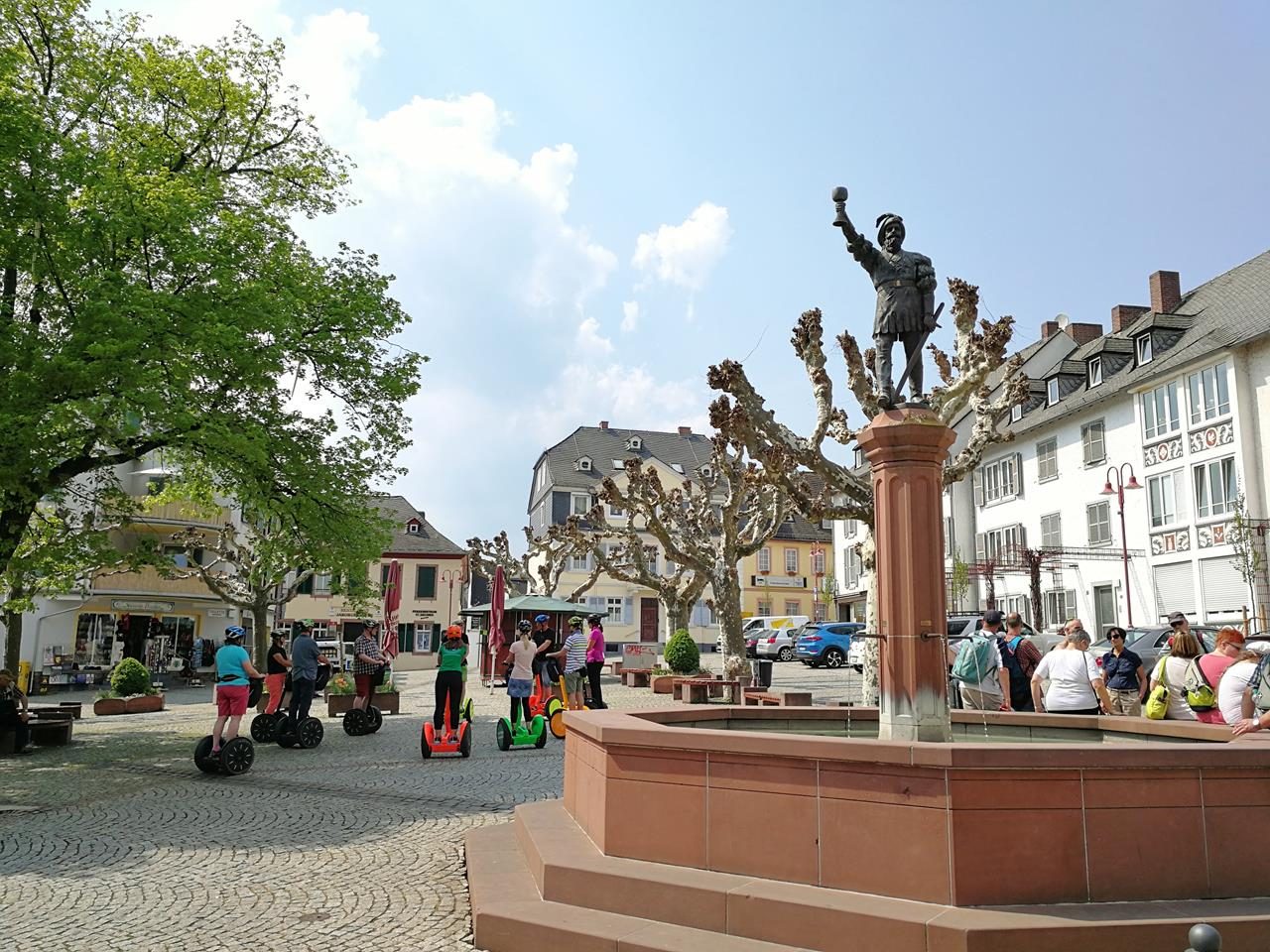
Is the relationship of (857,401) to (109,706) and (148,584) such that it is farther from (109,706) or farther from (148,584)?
(148,584)

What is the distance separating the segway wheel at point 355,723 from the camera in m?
16.7

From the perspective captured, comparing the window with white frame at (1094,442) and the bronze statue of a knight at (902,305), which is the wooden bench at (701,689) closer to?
the bronze statue of a knight at (902,305)

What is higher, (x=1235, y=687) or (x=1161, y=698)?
(x=1235, y=687)

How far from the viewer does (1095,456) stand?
36219 mm

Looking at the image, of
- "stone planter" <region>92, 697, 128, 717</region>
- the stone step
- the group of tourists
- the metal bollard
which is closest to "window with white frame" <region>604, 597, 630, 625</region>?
"stone planter" <region>92, 697, 128, 717</region>

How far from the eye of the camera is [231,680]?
473 inches

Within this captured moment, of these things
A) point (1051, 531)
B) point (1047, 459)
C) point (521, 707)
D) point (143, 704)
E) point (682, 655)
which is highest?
point (1047, 459)

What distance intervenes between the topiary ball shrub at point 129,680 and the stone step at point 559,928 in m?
21.4

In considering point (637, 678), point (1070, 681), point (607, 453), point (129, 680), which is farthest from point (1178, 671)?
point (607, 453)

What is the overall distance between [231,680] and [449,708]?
9.63 ft

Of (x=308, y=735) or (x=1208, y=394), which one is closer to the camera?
(x=308, y=735)

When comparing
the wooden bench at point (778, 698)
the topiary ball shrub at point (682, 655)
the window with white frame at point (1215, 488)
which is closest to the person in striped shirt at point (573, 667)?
the wooden bench at point (778, 698)

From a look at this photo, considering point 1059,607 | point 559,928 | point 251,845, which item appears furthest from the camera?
point 1059,607

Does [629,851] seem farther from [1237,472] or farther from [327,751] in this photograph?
[1237,472]
